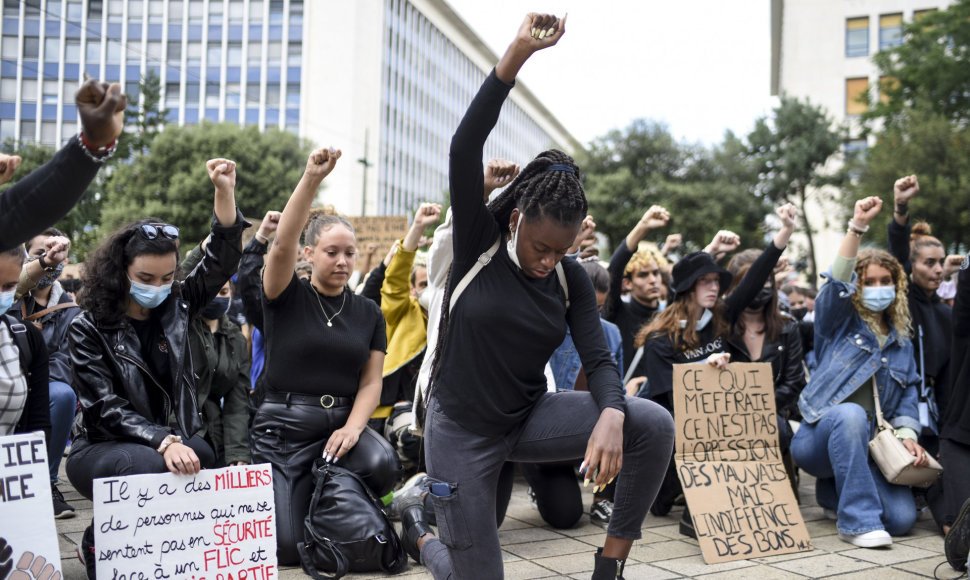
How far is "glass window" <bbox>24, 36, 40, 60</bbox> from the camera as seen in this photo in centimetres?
6106

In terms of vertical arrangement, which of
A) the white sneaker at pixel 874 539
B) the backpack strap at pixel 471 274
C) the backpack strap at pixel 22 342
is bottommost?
the white sneaker at pixel 874 539

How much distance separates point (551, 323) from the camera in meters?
3.18

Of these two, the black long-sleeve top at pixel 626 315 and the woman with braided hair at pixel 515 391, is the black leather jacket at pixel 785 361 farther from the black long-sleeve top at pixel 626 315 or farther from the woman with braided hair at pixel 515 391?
the woman with braided hair at pixel 515 391

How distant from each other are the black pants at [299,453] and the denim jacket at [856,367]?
305 cm

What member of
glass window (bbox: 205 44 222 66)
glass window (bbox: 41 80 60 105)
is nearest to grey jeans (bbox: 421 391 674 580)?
glass window (bbox: 205 44 222 66)

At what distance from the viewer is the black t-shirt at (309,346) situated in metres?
4.59

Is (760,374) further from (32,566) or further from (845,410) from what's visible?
(32,566)

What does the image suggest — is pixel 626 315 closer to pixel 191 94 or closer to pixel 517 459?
pixel 517 459

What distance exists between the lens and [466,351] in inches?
124

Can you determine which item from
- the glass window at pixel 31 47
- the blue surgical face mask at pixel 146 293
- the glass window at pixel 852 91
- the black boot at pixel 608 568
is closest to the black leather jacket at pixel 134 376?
the blue surgical face mask at pixel 146 293

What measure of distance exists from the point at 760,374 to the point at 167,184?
33.4 metres

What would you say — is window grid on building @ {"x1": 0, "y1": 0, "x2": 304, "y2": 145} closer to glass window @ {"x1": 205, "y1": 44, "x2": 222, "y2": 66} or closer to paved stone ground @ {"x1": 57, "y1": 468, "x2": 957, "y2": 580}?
glass window @ {"x1": 205, "y1": 44, "x2": 222, "y2": 66}

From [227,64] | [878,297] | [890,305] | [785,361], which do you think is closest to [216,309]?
[785,361]

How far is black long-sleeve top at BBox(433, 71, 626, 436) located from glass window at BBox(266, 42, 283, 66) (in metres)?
64.3
